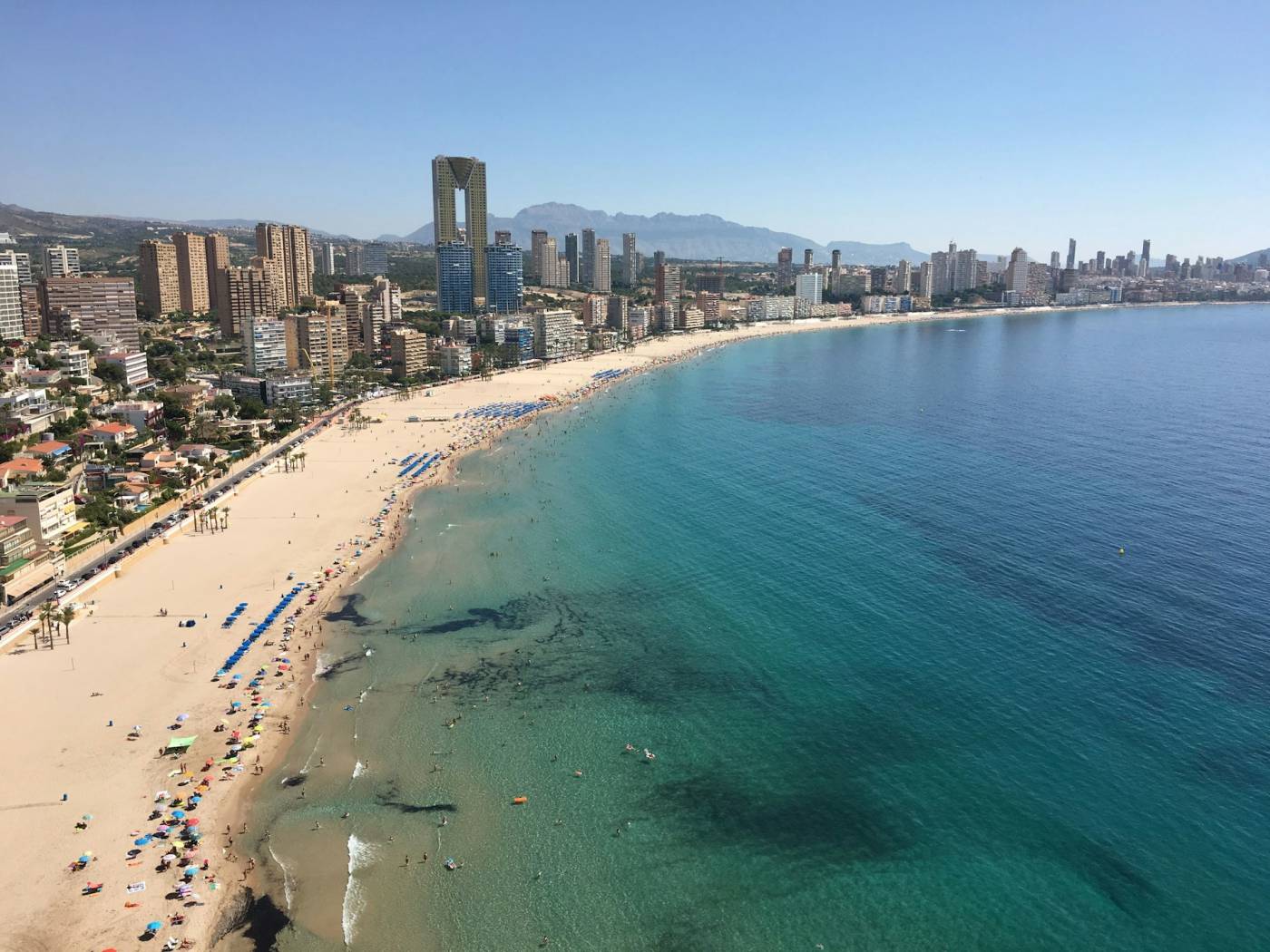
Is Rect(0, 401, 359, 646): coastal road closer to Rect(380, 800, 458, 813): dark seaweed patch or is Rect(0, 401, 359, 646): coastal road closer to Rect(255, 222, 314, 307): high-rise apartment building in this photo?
Rect(380, 800, 458, 813): dark seaweed patch

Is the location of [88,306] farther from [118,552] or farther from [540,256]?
[540,256]

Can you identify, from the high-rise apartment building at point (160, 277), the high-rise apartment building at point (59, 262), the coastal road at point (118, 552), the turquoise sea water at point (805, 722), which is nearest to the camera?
the turquoise sea water at point (805, 722)

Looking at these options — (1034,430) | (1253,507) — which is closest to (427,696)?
(1253,507)

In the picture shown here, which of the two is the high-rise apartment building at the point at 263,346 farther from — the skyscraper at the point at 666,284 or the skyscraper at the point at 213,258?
the skyscraper at the point at 666,284

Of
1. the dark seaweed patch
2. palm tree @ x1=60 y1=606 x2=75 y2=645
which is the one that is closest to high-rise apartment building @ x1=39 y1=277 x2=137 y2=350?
palm tree @ x1=60 y1=606 x2=75 y2=645

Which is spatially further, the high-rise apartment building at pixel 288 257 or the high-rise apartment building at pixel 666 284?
the high-rise apartment building at pixel 666 284

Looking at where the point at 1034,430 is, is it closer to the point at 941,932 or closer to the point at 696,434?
the point at 696,434

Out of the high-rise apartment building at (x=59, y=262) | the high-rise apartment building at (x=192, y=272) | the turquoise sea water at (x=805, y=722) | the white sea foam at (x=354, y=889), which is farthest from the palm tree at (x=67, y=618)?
the high-rise apartment building at (x=59, y=262)

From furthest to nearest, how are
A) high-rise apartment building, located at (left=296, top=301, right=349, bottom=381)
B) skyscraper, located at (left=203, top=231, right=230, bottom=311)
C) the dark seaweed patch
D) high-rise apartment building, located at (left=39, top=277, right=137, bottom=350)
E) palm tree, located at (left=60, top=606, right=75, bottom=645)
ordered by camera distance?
skyscraper, located at (left=203, top=231, right=230, bottom=311) → high-rise apartment building, located at (left=39, top=277, right=137, bottom=350) → high-rise apartment building, located at (left=296, top=301, right=349, bottom=381) → palm tree, located at (left=60, top=606, right=75, bottom=645) → the dark seaweed patch
